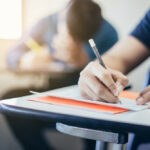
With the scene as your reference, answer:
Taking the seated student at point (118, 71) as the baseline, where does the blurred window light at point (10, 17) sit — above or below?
above

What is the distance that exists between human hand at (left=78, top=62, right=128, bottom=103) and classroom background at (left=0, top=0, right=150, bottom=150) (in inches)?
20.9

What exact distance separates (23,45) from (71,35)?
0.75 ft

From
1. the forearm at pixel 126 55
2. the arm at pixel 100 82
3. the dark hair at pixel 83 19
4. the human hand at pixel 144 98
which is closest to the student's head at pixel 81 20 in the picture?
the dark hair at pixel 83 19

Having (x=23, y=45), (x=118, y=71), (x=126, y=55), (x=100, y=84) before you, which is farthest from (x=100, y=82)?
(x=23, y=45)

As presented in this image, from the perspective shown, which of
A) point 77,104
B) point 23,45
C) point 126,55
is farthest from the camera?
point 23,45

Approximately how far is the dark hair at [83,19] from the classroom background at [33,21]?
0.04m

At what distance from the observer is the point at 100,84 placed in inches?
28.2

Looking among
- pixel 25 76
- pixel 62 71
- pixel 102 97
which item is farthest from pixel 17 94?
pixel 102 97

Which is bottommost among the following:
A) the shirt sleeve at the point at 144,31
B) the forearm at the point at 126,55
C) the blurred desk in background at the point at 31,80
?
the blurred desk in background at the point at 31,80

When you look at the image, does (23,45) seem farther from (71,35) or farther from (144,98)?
(144,98)

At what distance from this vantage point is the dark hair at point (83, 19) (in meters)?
1.29

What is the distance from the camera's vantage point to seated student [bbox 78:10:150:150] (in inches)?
27.5

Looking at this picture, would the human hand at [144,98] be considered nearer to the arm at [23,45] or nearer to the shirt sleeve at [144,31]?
the shirt sleeve at [144,31]

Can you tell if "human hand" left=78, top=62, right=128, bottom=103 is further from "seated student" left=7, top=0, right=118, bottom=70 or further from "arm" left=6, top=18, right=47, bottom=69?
"arm" left=6, top=18, right=47, bottom=69
